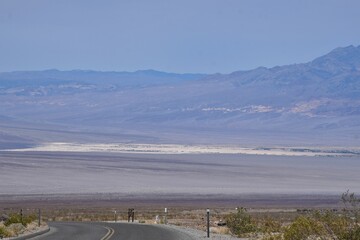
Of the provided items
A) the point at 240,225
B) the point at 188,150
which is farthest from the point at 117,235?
the point at 188,150

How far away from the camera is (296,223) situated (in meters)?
19.3

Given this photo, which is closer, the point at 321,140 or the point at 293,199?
the point at 293,199

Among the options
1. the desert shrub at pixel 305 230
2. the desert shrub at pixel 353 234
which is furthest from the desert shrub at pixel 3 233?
the desert shrub at pixel 353 234

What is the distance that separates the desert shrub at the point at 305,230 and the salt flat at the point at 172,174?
178 ft

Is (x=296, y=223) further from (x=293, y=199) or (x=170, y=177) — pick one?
(x=170, y=177)

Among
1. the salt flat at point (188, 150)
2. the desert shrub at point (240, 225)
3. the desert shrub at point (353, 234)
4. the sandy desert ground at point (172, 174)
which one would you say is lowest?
the desert shrub at point (353, 234)

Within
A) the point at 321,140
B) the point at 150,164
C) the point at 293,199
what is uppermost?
the point at 321,140

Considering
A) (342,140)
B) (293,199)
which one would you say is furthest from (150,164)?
(342,140)

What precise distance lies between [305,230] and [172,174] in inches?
2990

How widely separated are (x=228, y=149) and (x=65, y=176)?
69187 millimetres

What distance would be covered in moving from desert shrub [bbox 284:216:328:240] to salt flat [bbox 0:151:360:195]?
5436cm

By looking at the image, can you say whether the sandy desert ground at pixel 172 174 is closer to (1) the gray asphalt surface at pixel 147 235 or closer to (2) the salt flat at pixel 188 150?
(2) the salt flat at pixel 188 150

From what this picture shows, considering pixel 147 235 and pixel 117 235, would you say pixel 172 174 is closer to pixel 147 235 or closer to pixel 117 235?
pixel 147 235

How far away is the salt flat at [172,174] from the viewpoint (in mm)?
77938
